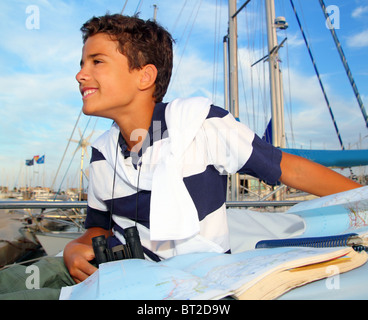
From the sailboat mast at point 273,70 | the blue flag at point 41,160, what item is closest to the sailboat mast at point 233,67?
the sailboat mast at point 273,70

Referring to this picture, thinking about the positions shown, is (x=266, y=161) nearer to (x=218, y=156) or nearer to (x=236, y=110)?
(x=218, y=156)

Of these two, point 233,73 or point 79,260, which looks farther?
point 233,73

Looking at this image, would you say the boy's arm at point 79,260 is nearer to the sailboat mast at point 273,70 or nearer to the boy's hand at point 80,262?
the boy's hand at point 80,262

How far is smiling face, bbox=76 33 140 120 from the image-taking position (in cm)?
116

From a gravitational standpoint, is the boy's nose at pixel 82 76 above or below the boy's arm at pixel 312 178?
above

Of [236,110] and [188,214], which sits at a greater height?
[236,110]

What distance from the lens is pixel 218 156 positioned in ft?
3.60

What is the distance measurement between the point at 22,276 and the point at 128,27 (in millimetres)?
1059

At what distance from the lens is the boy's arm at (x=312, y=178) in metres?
1.05

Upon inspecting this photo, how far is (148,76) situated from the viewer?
1.30 metres

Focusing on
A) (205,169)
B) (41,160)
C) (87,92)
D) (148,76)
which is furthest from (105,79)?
(41,160)

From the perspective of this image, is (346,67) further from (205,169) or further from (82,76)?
(82,76)

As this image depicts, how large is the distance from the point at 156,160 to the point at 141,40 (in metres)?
0.59
